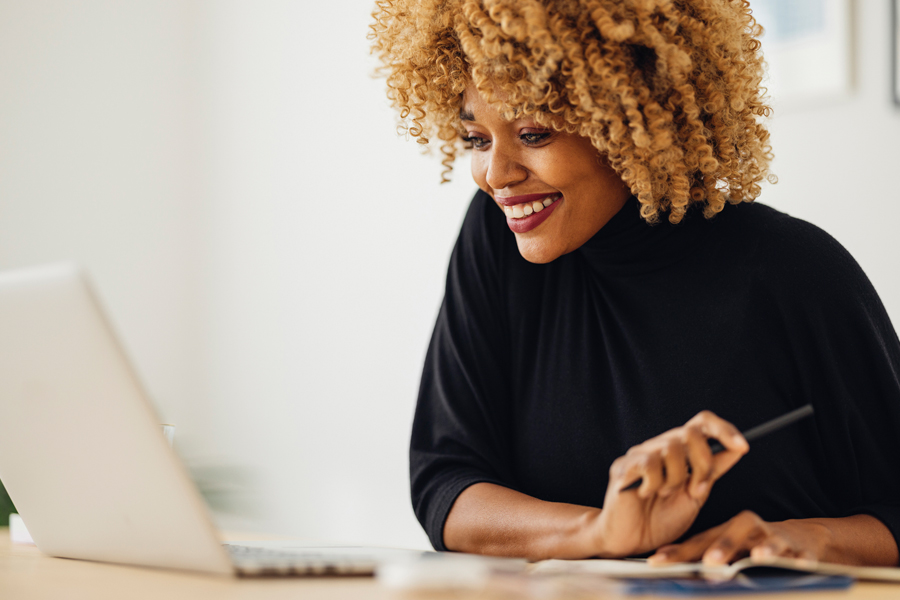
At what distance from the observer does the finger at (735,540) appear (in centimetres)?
67

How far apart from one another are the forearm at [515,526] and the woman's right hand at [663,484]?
0.05 m

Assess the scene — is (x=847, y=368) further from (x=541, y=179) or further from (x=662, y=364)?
(x=541, y=179)

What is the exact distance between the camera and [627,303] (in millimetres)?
1163

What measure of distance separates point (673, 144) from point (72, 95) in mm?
2076

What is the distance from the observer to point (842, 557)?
84 cm

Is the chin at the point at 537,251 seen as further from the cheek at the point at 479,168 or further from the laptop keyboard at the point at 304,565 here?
the laptop keyboard at the point at 304,565

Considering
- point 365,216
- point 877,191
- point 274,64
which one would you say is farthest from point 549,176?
point 274,64

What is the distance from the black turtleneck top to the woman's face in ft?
0.24

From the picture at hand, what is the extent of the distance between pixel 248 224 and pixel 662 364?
1.95 metres

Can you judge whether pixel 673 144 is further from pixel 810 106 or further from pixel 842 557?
pixel 810 106

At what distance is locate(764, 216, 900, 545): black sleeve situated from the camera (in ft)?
3.24

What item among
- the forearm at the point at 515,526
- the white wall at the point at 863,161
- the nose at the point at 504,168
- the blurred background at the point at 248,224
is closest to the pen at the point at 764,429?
the forearm at the point at 515,526

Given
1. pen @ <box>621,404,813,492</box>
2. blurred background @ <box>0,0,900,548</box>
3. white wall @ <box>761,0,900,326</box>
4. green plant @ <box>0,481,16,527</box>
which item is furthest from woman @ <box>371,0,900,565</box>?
blurred background @ <box>0,0,900,548</box>

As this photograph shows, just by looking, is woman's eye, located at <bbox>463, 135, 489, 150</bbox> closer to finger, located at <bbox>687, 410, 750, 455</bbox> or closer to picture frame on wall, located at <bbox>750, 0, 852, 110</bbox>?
finger, located at <bbox>687, 410, 750, 455</bbox>
